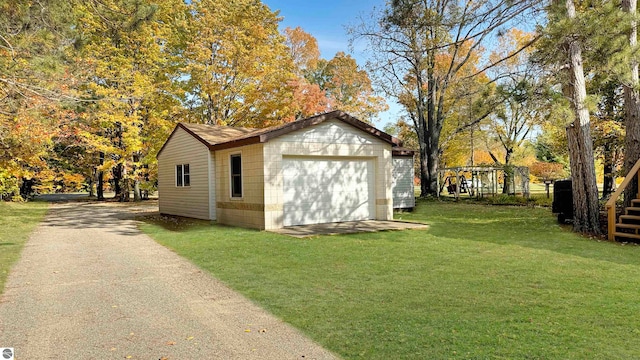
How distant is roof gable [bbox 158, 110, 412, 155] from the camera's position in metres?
11.4

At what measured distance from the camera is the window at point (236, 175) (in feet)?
41.3

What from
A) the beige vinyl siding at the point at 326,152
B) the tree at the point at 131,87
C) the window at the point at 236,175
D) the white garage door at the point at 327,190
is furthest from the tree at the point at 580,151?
the tree at the point at 131,87

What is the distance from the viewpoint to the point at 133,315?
451cm

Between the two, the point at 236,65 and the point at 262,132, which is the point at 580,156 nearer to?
the point at 262,132

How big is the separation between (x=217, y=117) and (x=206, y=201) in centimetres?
1105

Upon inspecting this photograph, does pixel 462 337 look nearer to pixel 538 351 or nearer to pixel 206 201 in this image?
pixel 538 351

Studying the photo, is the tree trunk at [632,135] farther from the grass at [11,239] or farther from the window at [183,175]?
the window at [183,175]

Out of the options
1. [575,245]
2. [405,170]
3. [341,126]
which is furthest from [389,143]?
[575,245]

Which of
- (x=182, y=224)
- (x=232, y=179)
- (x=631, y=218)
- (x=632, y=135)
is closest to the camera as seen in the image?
(x=631, y=218)

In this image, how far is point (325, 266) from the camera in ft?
22.2

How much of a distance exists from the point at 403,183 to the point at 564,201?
22.8 ft

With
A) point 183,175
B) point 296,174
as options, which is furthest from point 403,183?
point 183,175

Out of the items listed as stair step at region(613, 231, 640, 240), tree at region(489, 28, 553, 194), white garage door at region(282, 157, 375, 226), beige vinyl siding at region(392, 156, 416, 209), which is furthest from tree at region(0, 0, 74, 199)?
stair step at region(613, 231, 640, 240)

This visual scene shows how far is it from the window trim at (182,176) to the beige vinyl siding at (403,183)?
8345mm
